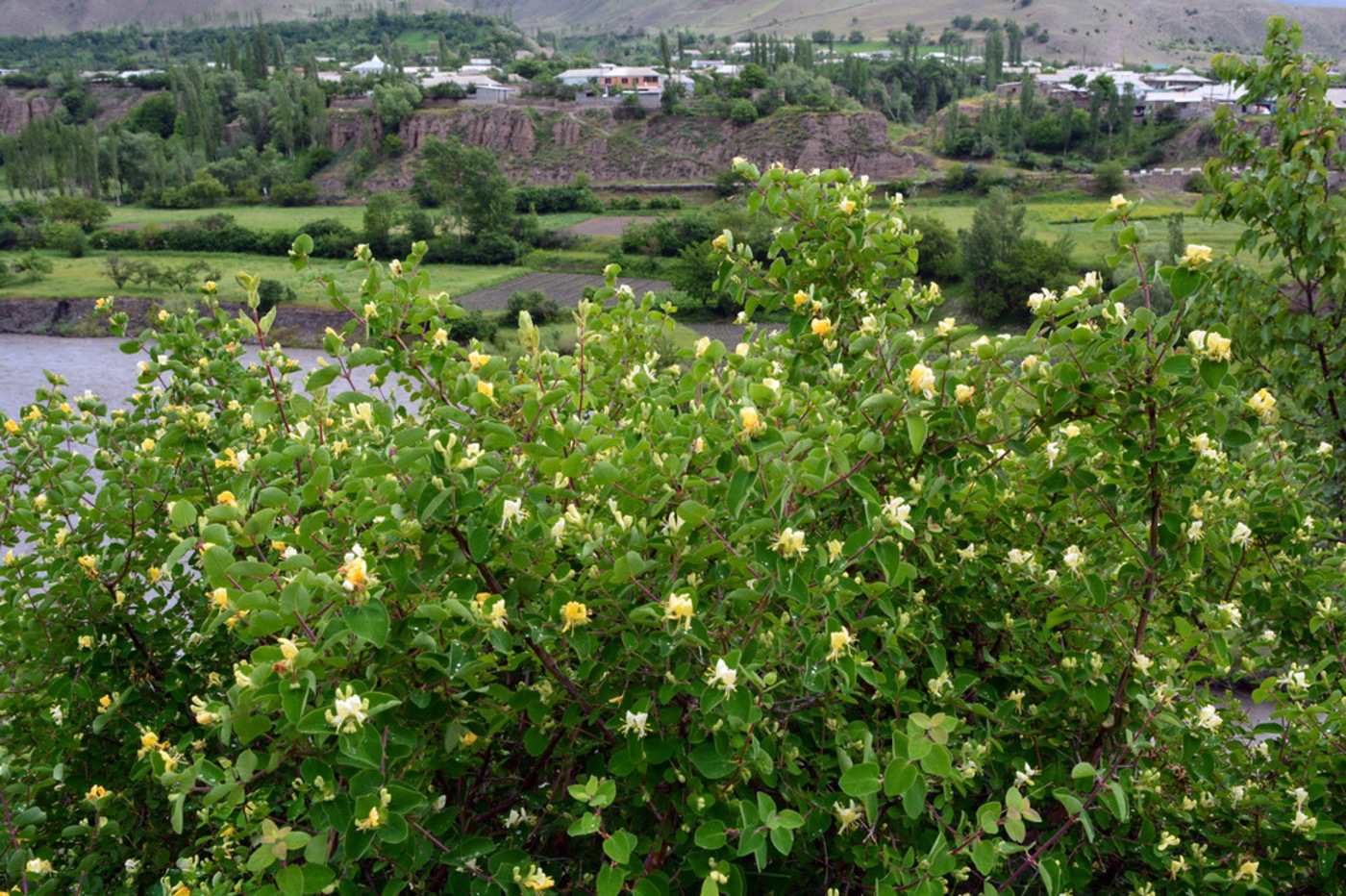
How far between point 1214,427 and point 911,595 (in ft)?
3.50

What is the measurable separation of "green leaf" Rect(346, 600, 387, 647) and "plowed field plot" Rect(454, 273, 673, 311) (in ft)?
170

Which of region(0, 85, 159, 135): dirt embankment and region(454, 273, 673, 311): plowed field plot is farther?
region(0, 85, 159, 135): dirt embankment

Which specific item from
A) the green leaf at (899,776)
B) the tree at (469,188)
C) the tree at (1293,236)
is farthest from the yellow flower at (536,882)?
the tree at (469,188)

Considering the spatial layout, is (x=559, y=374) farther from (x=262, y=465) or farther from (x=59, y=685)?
(x=59, y=685)

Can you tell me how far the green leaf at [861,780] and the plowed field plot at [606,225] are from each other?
72.8 meters

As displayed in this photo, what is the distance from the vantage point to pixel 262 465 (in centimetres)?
264

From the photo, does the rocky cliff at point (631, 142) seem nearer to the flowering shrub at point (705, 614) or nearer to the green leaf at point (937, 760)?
the flowering shrub at point (705, 614)

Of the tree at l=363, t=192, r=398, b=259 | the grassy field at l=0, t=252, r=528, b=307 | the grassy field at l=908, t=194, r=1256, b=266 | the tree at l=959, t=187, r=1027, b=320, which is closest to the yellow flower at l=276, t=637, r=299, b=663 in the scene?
the grassy field at l=0, t=252, r=528, b=307

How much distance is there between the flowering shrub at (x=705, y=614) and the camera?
226 cm

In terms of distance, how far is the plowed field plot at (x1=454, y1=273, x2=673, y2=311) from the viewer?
55719 mm

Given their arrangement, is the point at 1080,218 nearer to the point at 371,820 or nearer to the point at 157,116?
the point at 371,820

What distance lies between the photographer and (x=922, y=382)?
8.42ft

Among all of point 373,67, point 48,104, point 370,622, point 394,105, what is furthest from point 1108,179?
point 48,104

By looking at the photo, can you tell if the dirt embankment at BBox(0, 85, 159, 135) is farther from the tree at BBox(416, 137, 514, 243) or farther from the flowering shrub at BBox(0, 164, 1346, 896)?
the flowering shrub at BBox(0, 164, 1346, 896)
